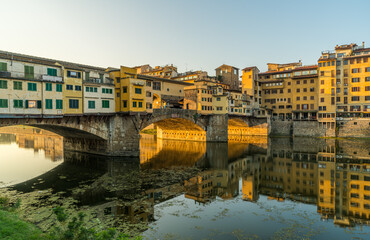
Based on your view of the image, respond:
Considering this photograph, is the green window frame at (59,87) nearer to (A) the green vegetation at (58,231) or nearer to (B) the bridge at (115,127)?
(B) the bridge at (115,127)

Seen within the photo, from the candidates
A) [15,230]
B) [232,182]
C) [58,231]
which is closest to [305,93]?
[232,182]

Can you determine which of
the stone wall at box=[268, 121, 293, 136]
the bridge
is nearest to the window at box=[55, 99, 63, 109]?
the bridge

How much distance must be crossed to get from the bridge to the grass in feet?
69.1

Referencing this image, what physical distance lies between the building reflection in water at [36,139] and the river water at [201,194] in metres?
8.38

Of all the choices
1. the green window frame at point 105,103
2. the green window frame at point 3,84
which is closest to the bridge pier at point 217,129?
the green window frame at point 105,103

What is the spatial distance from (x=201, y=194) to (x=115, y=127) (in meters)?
25.5

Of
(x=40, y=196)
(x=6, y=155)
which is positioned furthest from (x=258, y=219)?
(x=6, y=155)

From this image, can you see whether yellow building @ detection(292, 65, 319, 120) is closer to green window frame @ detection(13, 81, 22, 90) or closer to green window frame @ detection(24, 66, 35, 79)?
green window frame @ detection(24, 66, 35, 79)

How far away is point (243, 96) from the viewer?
89812mm

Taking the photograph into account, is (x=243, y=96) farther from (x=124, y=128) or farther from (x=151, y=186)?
(x=151, y=186)

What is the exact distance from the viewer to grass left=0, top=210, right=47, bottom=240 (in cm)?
1391

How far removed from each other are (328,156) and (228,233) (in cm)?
4066

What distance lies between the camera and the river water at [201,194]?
1870 centimetres

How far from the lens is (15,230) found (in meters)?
14.7
